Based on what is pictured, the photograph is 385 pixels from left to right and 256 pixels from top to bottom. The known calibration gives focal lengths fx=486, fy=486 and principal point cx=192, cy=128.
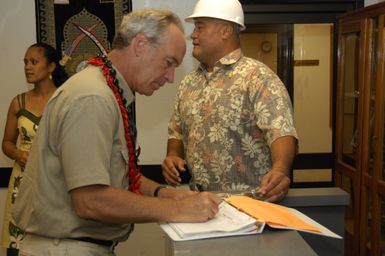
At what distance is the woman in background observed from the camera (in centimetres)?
267

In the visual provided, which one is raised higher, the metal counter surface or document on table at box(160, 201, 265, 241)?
document on table at box(160, 201, 265, 241)

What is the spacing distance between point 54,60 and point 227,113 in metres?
1.30

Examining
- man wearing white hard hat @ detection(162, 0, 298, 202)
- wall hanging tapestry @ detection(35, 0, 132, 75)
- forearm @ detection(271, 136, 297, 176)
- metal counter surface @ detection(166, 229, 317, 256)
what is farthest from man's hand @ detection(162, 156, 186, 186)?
wall hanging tapestry @ detection(35, 0, 132, 75)

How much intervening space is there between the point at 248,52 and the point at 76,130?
2536 mm

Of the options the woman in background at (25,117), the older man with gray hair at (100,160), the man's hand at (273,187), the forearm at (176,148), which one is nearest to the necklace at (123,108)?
the older man with gray hair at (100,160)

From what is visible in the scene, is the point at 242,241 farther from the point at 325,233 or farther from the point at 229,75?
the point at 229,75

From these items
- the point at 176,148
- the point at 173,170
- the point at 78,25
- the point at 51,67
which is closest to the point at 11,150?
the point at 51,67

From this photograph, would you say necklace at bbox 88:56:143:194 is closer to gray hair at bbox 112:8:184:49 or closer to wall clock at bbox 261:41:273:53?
gray hair at bbox 112:8:184:49

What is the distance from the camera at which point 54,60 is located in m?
2.85

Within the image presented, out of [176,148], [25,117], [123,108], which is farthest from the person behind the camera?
[25,117]

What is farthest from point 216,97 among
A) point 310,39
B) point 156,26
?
point 310,39

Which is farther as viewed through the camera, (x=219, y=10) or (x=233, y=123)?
(x=219, y=10)

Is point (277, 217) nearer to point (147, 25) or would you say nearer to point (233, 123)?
point (147, 25)

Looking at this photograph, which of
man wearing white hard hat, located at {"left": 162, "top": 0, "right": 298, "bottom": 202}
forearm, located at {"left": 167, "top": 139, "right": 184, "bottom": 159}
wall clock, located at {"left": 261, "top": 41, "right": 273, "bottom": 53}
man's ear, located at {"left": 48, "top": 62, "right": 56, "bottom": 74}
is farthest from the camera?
wall clock, located at {"left": 261, "top": 41, "right": 273, "bottom": 53}
